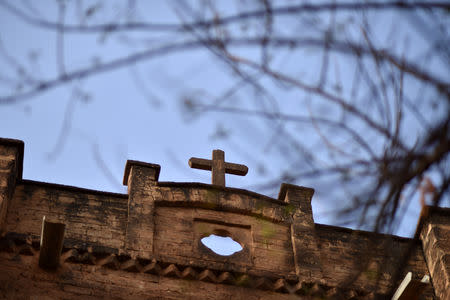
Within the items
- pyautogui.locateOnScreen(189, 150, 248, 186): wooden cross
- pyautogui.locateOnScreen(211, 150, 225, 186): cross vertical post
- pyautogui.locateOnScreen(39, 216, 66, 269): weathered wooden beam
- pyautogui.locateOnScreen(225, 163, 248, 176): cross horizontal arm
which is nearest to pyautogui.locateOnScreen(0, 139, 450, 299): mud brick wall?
pyautogui.locateOnScreen(39, 216, 66, 269): weathered wooden beam

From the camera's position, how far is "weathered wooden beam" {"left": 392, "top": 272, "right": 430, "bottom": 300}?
9375 mm

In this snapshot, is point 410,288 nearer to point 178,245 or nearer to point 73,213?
point 178,245

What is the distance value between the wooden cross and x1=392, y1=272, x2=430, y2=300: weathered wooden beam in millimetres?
3121

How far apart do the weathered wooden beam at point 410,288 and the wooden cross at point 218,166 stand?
3121 millimetres

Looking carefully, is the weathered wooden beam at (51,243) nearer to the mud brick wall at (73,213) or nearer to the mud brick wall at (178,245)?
the mud brick wall at (178,245)

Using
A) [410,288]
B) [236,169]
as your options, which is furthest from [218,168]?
[410,288]

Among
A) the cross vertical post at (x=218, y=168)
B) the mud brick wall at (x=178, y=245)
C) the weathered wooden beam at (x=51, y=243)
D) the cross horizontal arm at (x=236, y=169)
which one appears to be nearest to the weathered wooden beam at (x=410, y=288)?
the mud brick wall at (x=178, y=245)

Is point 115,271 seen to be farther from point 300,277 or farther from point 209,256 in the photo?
point 300,277

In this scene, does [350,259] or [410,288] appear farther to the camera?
[350,259]

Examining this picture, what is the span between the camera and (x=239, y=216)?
11109mm

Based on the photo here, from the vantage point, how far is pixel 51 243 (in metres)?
9.24

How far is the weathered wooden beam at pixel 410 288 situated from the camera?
9.38 metres

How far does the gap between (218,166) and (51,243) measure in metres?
3.21

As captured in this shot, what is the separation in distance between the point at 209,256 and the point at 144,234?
845mm
